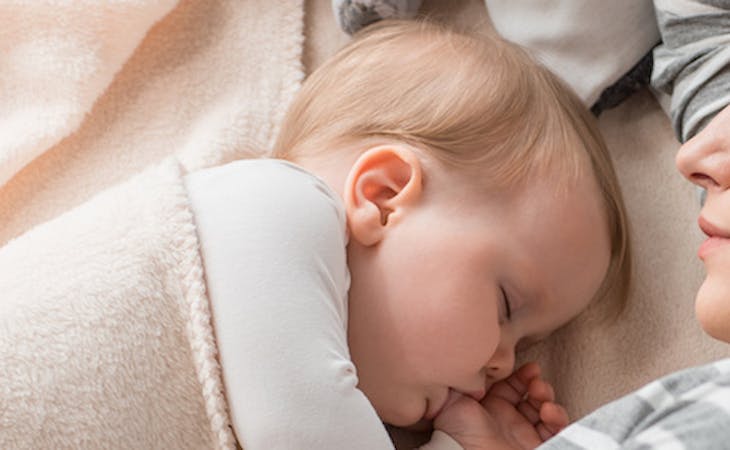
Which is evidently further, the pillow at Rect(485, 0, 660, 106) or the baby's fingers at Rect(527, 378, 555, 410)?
the pillow at Rect(485, 0, 660, 106)

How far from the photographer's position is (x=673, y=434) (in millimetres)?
777

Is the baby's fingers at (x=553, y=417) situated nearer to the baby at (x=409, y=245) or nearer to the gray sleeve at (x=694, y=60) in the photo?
the baby at (x=409, y=245)

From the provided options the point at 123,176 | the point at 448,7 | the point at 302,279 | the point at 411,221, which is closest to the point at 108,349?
the point at 302,279

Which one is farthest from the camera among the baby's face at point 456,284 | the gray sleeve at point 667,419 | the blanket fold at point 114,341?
the baby's face at point 456,284

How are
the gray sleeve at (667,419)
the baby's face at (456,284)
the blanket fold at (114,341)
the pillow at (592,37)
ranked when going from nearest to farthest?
the gray sleeve at (667,419)
the blanket fold at (114,341)
the baby's face at (456,284)
the pillow at (592,37)

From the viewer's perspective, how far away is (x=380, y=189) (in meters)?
1.07

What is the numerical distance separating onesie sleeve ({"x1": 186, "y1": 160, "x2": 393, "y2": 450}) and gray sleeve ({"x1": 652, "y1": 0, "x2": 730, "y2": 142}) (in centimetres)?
52

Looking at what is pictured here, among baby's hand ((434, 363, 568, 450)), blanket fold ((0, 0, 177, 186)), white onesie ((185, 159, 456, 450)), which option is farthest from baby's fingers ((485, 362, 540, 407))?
blanket fold ((0, 0, 177, 186))

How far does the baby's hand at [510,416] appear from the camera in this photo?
112cm

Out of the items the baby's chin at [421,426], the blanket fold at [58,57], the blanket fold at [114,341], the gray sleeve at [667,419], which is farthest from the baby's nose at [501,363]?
the blanket fold at [58,57]

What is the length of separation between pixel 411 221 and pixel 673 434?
1.23 feet

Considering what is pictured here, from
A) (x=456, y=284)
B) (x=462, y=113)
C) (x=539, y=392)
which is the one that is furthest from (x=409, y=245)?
(x=539, y=392)

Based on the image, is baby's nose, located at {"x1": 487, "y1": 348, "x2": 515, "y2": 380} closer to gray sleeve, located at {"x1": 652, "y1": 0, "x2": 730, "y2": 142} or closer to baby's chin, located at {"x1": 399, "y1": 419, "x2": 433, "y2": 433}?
baby's chin, located at {"x1": 399, "y1": 419, "x2": 433, "y2": 433}

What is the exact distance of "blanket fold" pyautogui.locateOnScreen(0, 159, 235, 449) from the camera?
871 mm
